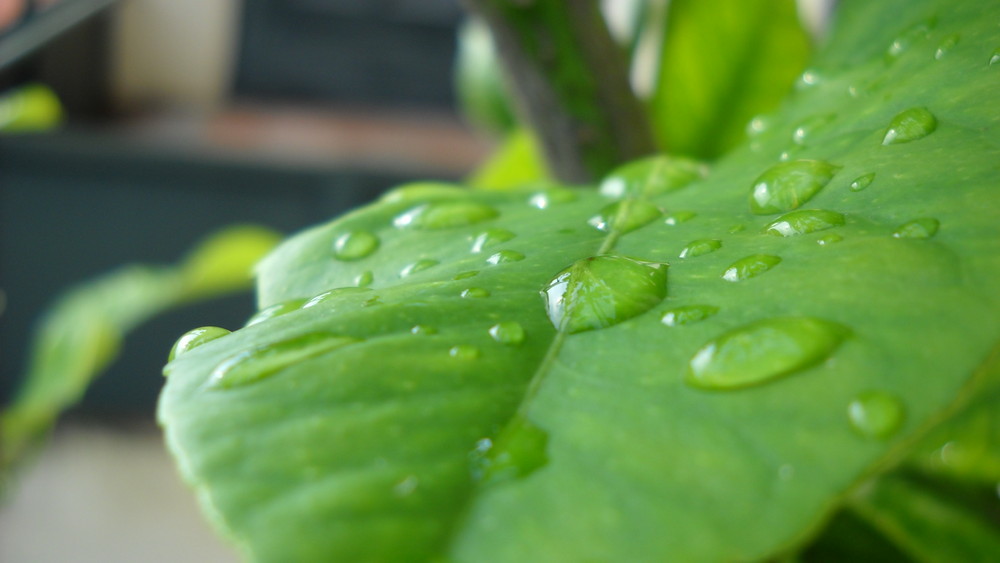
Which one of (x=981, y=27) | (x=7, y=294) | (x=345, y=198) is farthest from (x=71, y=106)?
(x=981, y=27)

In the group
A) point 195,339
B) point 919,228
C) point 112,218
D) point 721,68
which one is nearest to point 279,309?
point 195,339

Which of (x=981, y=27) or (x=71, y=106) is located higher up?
(x=71, y=106)

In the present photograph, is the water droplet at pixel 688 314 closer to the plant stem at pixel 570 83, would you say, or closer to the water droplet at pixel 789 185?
the water droplet at pixel 789 185

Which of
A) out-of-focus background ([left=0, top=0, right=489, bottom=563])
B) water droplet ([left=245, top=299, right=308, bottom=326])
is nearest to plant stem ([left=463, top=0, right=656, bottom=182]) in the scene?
water droplet ([left=245, top=299, right=308, bottom=326])

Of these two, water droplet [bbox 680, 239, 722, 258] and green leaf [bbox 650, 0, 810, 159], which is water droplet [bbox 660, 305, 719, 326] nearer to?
water droplet [bbox 680, 239, 722, 258]

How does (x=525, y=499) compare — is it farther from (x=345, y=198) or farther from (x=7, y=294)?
(x=7, y=294)

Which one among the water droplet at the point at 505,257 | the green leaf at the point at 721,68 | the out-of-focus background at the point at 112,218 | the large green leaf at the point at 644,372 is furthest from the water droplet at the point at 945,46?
the out-of-focus background at the point at 112,218

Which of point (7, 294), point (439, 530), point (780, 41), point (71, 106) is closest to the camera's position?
point (439, 530)
